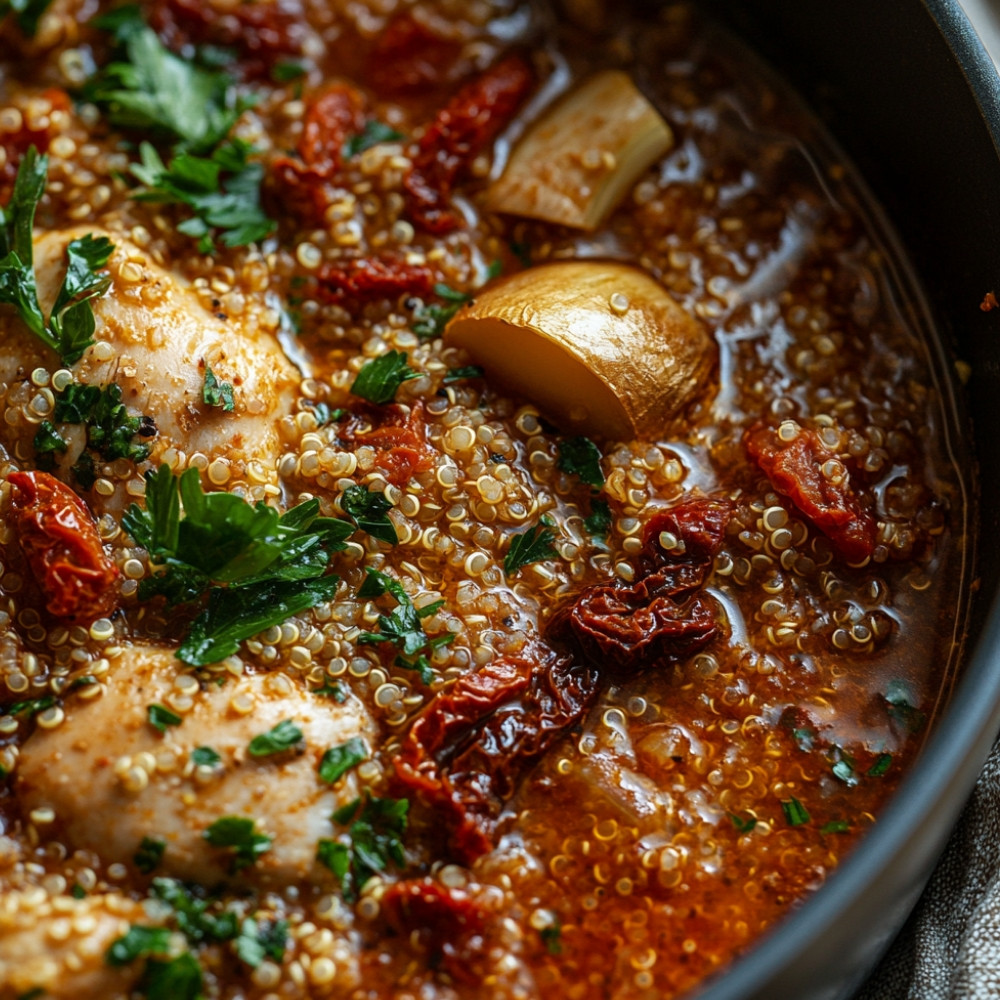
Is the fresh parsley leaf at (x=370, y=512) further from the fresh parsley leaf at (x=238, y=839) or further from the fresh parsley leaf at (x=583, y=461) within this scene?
the fresh parsley leaf at (x=238, y=839)

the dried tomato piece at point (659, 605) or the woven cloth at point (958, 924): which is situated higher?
the dried tomato piece at point (659, 605)

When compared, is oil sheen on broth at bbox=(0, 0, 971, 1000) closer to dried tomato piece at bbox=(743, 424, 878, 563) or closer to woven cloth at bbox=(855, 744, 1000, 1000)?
dried tomato piece at bbox=(743, 424, 878, 563)

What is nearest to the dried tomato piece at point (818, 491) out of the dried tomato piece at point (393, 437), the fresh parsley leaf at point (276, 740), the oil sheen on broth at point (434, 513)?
the oil sheen on broth at point (434, 513)

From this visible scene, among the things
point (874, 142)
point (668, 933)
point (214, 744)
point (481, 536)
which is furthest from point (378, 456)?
point (874, 142)

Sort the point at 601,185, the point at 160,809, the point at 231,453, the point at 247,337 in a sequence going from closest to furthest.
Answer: the point at 160,809, the point at 231,453, the point at 247,337, the point at 601,185

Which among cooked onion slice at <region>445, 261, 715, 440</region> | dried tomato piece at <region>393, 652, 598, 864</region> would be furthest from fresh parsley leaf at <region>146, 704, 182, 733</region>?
cooked onion slice at <region>445, 261, 715, 440</region>

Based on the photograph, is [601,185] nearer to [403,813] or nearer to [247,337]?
[247,337]

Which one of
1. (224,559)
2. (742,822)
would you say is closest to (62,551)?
(224,559)
